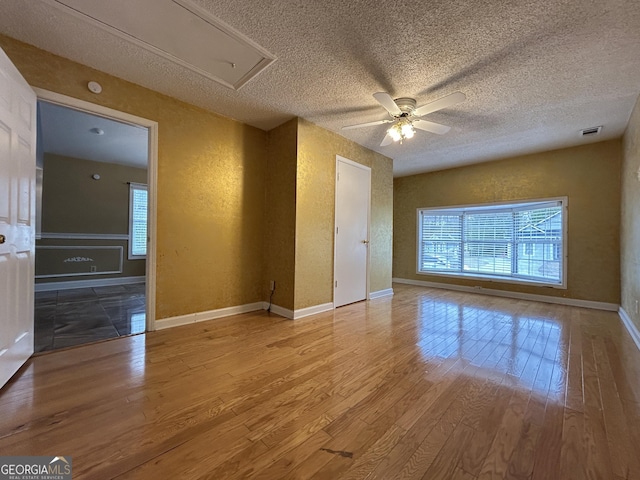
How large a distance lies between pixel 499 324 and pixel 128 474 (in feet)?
11.8

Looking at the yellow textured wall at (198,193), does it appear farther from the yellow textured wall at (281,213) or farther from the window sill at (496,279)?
the window sill at (496,279)

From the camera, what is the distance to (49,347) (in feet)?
7.52

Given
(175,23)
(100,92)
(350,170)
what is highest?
(175,23)

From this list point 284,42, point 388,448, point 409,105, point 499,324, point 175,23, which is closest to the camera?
point 388,448

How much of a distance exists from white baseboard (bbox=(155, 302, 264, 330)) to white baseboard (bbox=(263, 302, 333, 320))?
20cm

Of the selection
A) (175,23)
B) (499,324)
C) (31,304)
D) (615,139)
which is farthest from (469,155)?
(31,304)

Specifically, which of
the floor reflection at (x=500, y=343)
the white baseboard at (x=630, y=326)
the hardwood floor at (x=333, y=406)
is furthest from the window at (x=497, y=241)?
the hardwood floor at (x=333, y=406)

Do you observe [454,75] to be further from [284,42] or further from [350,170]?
[350,170]

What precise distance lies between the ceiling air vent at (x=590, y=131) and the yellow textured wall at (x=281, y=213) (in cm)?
388

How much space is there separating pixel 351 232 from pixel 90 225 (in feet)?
17.4

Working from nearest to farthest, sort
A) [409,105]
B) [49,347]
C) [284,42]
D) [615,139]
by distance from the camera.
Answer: [284,42] → [49,347] → [409,105] → [615,139]

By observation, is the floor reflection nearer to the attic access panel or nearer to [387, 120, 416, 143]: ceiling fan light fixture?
[387, 120, 416, 143]: ceiling fan light fixture

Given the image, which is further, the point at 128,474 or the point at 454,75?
the point at 454,75

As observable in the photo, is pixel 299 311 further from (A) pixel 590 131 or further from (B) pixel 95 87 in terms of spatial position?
(A) pixel 590 131
